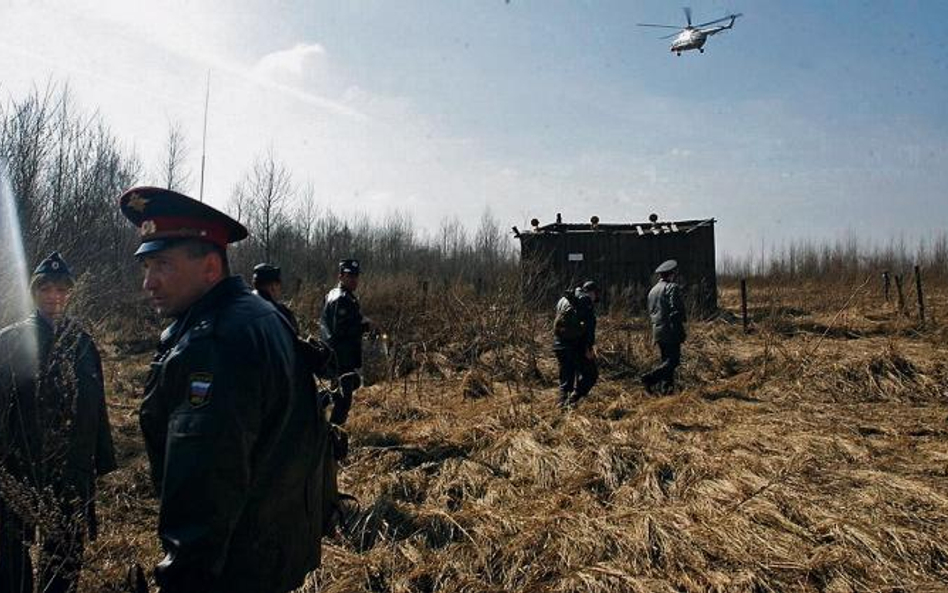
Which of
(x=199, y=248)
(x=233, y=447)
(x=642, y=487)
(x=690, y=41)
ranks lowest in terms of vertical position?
(x=642, y=487)

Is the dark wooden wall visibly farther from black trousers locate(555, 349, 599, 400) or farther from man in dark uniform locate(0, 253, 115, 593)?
man in dark uniform locate(0, 253, 115, 593)

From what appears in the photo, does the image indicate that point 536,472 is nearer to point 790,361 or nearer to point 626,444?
point 626,444

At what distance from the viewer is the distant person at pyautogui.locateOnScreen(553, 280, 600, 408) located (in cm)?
781

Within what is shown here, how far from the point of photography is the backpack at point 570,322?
7.79 m

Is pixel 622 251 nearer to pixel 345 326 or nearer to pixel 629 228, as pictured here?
pixel 629 228

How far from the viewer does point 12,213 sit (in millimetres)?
7270

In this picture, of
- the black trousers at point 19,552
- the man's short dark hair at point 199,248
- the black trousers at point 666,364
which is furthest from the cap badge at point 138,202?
the black trousers at point 666,364

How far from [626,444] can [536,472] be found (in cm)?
99

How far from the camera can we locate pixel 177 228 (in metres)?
1.73

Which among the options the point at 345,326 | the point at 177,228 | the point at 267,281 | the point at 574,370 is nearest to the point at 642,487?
the point at 345,326

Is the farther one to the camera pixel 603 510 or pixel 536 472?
pixel 536 472

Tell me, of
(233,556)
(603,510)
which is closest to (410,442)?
(603,510)

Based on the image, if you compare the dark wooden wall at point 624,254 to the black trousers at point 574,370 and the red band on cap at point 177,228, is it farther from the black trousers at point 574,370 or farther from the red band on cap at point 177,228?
the red band on cap at point 177,228

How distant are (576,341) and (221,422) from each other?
6748 mm
